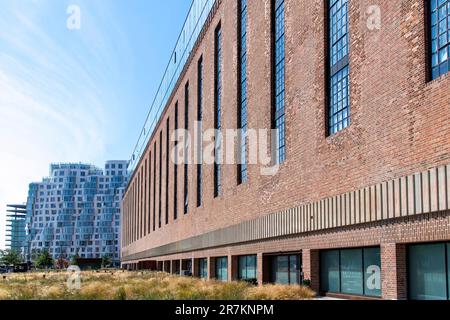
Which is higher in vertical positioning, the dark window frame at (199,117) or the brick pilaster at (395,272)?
the dark window frame at (199,117)

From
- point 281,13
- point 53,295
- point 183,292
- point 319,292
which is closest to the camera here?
point 183,292

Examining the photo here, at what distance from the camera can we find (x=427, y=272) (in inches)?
629

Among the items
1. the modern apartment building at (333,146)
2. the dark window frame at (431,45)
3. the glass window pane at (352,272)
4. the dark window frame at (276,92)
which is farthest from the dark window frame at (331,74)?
the dark window frame at (431,45)

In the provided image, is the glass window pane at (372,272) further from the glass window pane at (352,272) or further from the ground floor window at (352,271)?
the glass window pane at (352,272)

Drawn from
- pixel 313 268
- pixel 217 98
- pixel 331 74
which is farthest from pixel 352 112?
pixel 217 98

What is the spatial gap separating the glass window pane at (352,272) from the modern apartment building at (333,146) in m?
0.06

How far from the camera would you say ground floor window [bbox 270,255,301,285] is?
25375mm

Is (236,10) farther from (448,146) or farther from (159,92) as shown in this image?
(159,92)

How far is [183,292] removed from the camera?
669 inches

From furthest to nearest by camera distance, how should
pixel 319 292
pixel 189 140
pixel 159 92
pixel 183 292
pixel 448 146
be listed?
1. pixel 159 92
2. pixel 189 140
3. pixel 319 292
4. pixel 183 292
5. pixel 448 146

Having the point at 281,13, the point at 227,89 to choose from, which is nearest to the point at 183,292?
the point at 281,13

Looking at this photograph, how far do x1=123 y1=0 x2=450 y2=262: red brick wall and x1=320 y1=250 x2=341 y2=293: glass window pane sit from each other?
623 mm

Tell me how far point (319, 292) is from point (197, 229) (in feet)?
74.0

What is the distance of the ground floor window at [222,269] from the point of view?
37.4 m
